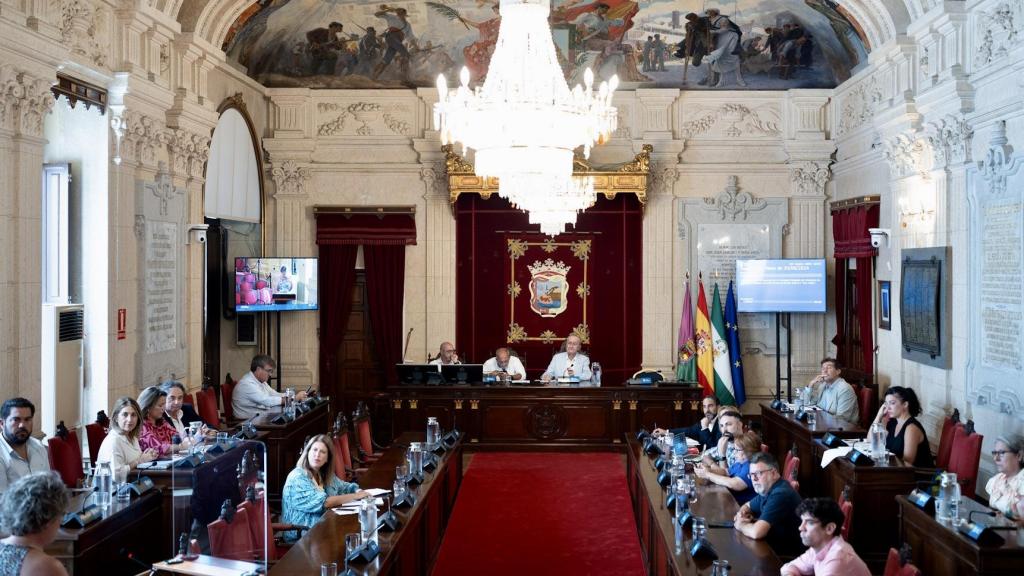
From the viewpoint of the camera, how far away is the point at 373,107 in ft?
47.0

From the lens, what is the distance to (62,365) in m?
8.79

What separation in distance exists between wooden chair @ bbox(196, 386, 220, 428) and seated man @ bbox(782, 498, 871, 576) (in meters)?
7.08

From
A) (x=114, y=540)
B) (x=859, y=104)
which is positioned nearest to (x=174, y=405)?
(x=114, y=540)

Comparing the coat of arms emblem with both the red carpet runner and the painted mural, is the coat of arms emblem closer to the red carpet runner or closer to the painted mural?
the painted mural

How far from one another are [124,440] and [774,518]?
4750mm

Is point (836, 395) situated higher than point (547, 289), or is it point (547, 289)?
point (547, 289)

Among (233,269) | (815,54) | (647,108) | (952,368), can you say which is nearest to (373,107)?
(233,269)

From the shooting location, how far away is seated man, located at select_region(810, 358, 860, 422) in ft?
33.9

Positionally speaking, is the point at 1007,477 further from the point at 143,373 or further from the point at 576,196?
the point at 143,373

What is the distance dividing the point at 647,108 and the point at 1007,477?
8.62 meters

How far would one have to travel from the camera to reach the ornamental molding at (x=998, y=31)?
321 inches

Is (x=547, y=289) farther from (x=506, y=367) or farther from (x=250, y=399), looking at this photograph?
(x=250, y=399)

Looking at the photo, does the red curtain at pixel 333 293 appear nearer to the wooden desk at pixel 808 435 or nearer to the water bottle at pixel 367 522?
the wooden desk at pixel 808 435

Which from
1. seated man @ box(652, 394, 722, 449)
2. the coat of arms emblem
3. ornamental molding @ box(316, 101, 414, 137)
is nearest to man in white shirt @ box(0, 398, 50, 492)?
seated man @ box(652, 394, 722, 449)
